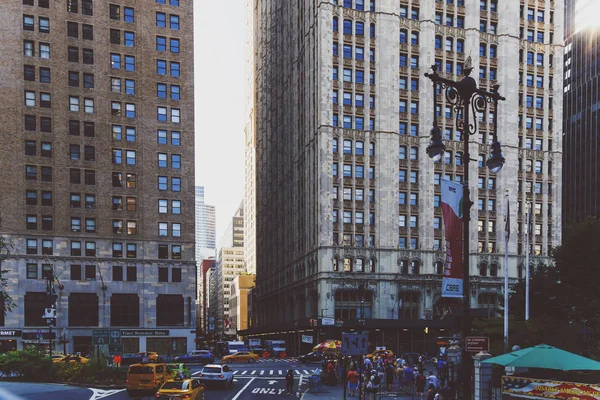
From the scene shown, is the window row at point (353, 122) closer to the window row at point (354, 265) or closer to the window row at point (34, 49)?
the window row at point (354, 265)

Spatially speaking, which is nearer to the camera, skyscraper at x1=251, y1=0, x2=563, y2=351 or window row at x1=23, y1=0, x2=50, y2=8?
window row at x1=23, y1=0, x2=50, y2=8

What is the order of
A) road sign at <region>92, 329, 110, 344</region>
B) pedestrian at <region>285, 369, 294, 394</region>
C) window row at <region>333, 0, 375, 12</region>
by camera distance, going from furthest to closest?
window row at <region>333, 0, 375, 12</region> → road sign at <region>92, 329, 110, 344</region> → pedestrian at <region>285, 369, 294, 394</region>

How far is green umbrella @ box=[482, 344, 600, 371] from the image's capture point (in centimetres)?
2045

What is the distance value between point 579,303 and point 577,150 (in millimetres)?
82326

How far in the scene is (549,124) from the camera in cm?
8988

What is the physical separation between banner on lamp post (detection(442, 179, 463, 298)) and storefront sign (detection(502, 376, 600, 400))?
312 inches

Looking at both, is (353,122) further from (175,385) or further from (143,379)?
(175,385)

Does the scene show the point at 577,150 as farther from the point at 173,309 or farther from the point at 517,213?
the point at 173,309

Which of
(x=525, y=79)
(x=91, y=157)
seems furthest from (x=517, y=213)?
(x=91, y=157)

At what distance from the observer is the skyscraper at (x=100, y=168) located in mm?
69188

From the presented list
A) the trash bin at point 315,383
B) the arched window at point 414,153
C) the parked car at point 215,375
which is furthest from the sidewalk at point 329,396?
the arched window at point 414,153

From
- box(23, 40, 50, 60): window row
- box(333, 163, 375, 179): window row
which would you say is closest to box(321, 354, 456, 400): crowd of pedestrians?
box(333, 163, 375, 179): window row

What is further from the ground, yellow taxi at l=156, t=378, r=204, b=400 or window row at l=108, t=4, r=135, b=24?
window row at l=108, t=4, r=135, b=24

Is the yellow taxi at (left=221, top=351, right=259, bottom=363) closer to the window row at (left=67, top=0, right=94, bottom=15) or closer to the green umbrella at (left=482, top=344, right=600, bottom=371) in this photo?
the green umbrella at (left=482, top=344, right=600, bottom=371)
